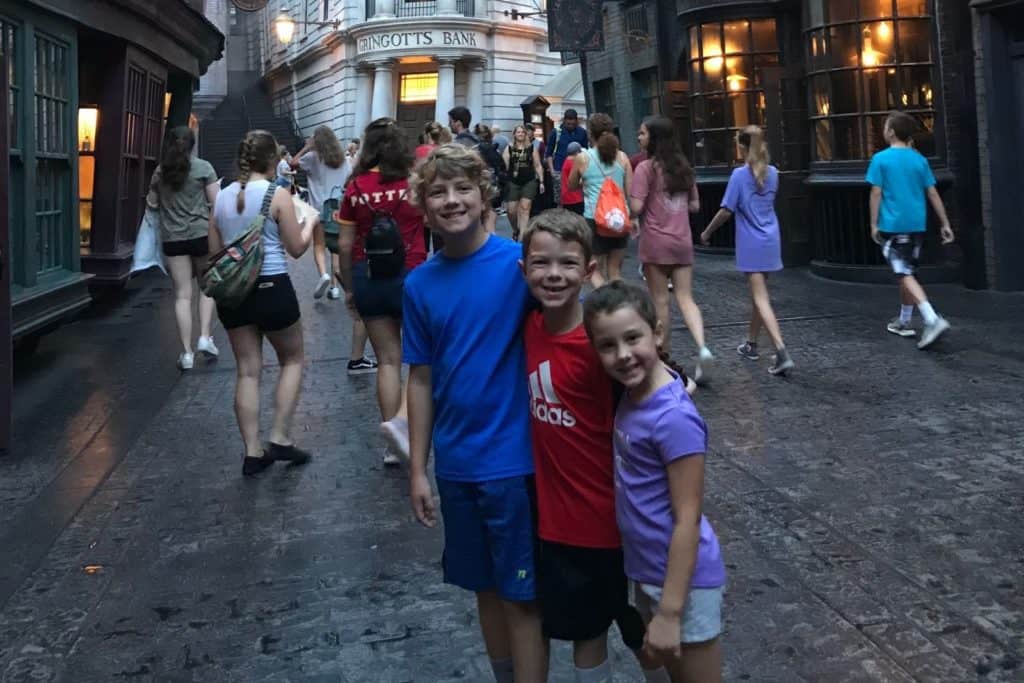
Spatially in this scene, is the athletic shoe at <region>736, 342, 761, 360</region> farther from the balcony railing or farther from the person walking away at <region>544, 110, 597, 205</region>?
the balcony railing

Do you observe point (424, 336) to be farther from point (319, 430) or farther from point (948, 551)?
point (319, 430)

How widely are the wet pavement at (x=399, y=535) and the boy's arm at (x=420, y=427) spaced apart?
0.77 m

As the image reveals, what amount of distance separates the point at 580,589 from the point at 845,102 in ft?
36.5

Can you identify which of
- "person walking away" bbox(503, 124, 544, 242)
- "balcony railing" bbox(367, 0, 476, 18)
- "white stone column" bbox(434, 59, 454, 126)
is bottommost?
"person walking away" bbox(503, 124, 544, 242)

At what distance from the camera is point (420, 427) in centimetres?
305

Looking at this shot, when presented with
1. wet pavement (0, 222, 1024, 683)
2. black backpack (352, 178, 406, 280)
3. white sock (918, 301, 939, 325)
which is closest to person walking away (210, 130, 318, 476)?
wet pavement (0, 222, 1024, 683)

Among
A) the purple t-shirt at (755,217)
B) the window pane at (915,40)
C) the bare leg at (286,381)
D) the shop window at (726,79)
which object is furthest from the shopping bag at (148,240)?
the shop window at (726,79)

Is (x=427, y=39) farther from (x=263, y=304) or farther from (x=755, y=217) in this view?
Result: (x=263, y=304)

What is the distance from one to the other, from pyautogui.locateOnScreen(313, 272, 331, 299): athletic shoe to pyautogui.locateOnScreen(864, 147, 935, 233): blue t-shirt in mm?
5790

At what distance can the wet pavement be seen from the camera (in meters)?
3.66

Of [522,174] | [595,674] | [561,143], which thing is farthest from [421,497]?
[561,143]

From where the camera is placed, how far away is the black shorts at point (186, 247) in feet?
29.4

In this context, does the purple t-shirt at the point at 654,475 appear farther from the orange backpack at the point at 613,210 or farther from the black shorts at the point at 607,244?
the black shorts at the point at 607,244

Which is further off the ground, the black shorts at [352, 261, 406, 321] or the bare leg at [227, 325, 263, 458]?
the black shorts at [352, 261, 406, 321]
